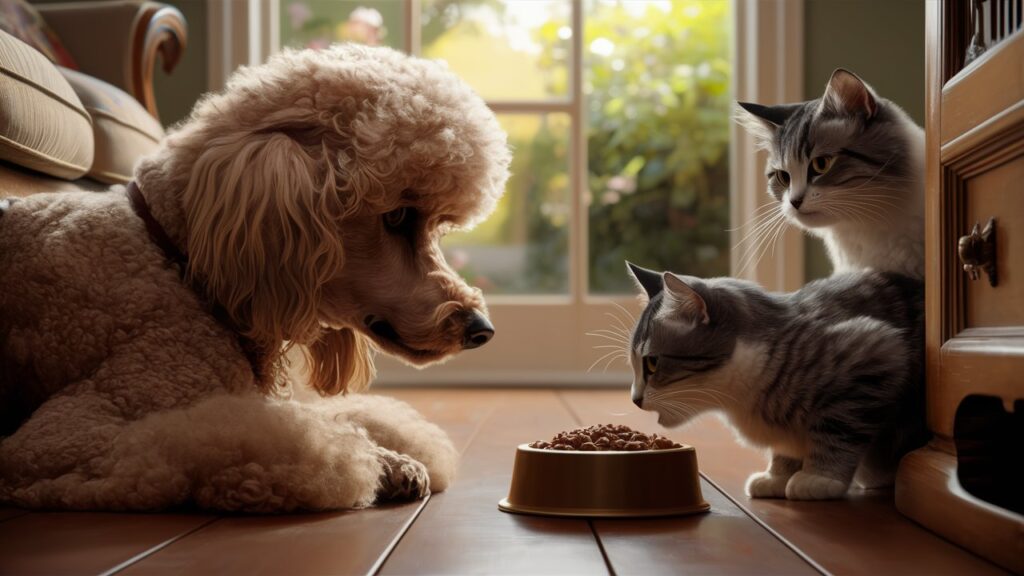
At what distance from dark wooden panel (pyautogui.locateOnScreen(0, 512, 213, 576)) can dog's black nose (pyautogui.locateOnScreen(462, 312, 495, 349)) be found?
480 mm

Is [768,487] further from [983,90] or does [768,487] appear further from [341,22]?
[341,22]

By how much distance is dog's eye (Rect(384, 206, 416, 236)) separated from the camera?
5.34 ft

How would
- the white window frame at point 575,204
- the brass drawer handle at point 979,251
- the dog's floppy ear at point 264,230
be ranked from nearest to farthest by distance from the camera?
the brass drawer handle at point 979,251 → the dog's floppy ear at point 264,230 → the white window frame at point 575,204

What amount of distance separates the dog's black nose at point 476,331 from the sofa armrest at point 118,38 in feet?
6.23

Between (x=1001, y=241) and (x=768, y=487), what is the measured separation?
515 millimetres

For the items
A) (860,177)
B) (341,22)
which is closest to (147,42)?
(341,22)

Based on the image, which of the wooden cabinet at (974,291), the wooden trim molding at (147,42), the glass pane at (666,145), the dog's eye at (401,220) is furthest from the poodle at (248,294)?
the glass pane at (666,145)

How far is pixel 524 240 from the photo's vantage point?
14.5 ft

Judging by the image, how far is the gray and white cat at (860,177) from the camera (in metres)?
1.71

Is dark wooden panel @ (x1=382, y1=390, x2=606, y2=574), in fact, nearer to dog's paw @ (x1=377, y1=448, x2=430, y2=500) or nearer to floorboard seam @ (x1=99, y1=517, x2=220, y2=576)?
dog's paw @ (x1=377, y1=448, x2=430, y2=500)

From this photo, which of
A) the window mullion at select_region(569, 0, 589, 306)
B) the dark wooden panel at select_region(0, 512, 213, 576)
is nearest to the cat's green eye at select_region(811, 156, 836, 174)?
the dark wooden panel at select_region(0, 512, 213, 576)

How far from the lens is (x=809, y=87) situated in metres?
3.93

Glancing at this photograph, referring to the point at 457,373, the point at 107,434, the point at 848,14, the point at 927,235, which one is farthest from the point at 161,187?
the point at 848,14

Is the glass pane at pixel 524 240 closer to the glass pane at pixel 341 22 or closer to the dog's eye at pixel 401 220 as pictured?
the glass pane at pixel 341 22
